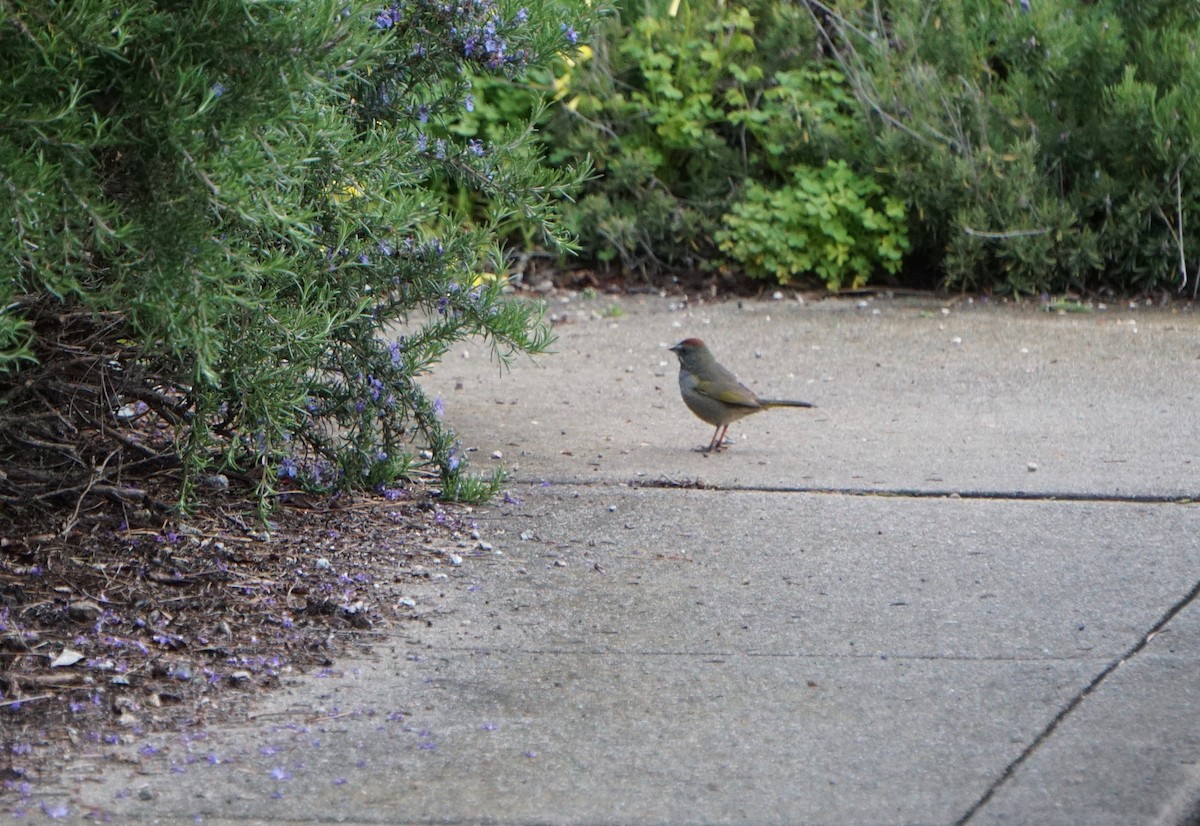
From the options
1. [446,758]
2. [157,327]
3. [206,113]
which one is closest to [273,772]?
[446,758]

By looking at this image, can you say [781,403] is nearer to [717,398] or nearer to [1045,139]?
[717,398]

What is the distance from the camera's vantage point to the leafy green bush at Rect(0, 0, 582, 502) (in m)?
3.25

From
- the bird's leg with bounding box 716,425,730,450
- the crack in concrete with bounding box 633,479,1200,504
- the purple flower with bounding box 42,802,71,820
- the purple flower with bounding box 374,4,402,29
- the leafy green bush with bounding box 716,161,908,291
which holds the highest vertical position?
the purple flower with bounding box 374,4,402,29

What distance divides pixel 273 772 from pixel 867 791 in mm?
1302

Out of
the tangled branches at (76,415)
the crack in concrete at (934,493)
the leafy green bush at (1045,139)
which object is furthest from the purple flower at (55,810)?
the leafy green bush at (1045,139)

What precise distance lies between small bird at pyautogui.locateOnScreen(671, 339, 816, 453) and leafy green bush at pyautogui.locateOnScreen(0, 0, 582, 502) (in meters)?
1.20

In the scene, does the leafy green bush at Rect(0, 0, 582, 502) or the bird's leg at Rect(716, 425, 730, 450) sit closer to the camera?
the leafy green bush at Rect(0, 0, 582, 502)

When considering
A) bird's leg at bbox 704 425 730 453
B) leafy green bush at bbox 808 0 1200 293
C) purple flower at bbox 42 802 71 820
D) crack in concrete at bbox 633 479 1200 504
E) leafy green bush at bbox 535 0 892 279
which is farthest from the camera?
leafy green bush at bbox 535 0 892 279

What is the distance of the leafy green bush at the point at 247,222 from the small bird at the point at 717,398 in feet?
3.92

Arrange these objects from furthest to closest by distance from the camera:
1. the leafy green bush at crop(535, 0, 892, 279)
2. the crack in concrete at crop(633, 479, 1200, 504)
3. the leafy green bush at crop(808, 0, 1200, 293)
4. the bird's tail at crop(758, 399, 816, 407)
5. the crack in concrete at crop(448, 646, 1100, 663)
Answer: the leafy green bush at crop(535, 0, 892, 279)
the leafy green bush at crop(808, 0, 1200, 293)
the bird's tail at crop(758, 399, 816, 407)
the crack in concrete at crop(633, 479, 1200, 504)
the crack in concrete at crop(448, 646, 1100, 663)

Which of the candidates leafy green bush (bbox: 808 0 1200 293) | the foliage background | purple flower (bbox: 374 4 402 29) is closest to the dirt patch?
purple flower (bbox: 374 4 402 29)

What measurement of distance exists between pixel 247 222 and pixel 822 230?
5869 mm

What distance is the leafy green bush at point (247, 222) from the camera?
10.7ft

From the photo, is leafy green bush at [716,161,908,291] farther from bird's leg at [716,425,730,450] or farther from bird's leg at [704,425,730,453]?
bird's leg at [704,425,730,453]
